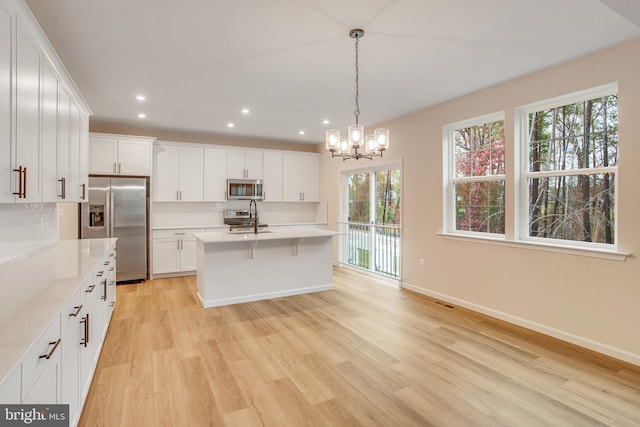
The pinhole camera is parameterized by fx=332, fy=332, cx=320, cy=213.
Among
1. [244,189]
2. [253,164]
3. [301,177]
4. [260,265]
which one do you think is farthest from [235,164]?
[260,265]

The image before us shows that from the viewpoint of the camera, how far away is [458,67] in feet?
11.0

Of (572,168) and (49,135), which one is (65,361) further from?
(572,168)

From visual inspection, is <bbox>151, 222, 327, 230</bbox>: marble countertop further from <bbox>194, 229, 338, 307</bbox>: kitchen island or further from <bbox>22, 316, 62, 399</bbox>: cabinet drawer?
<bbox>22, 316, 62, 399</bbox>: cabinet drawer

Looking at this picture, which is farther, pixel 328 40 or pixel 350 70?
pixel 350 70

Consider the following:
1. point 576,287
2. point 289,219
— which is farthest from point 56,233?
point 576,287

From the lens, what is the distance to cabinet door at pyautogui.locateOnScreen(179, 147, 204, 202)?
611cm

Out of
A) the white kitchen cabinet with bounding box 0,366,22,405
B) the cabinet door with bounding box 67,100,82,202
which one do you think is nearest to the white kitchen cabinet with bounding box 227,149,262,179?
the cabinet door with bounding box 67,100,82,202

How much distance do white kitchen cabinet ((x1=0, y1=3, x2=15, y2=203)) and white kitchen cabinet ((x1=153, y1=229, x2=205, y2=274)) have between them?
410cm

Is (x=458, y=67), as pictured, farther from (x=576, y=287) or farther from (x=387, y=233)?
(x=387, y=233)

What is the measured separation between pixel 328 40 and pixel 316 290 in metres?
3.39

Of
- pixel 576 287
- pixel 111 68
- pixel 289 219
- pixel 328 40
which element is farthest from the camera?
pixel 289 219

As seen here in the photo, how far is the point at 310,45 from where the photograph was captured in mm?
2902

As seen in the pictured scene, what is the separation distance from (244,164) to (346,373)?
4930mm

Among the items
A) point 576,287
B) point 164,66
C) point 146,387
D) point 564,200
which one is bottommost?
point 146,387
